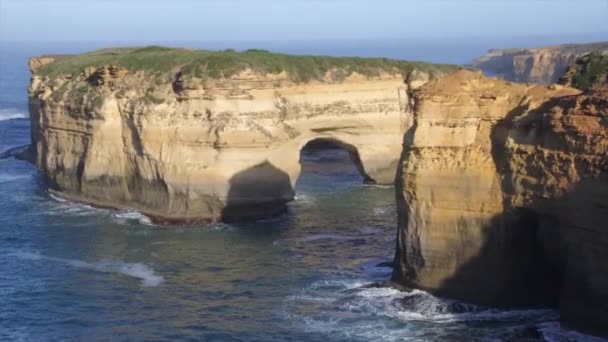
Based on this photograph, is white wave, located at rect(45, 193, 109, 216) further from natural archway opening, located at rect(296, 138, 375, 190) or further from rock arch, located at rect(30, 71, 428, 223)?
natural archway opening, located at rect(296, 138, 375, 190)

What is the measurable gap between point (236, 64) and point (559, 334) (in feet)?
79.7

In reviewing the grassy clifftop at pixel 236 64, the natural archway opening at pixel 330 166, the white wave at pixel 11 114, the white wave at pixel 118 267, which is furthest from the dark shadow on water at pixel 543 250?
the white wave at pixel 11 114

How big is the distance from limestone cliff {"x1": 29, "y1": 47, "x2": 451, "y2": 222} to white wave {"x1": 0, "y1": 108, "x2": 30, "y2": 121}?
128 ft

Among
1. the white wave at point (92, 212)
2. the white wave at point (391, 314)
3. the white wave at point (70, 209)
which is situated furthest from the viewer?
the white wave at point (70, 209)

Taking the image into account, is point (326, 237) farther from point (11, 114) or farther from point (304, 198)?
point (11, 114)

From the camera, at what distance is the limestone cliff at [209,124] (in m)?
42.8

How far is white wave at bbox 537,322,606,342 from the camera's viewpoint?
2431cm

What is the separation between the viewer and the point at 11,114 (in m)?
91.2

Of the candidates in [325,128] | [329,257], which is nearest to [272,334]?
[329,257]

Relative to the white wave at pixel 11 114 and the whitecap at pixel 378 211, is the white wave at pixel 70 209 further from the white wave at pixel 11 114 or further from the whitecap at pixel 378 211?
the white wave at pixel 11 114

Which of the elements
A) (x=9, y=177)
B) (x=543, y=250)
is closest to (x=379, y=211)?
(x=543, y=250)

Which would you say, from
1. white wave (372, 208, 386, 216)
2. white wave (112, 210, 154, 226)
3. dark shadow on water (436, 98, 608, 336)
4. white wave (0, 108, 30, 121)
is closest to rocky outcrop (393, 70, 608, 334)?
dark shadow on water (436, 98, 608, 336)

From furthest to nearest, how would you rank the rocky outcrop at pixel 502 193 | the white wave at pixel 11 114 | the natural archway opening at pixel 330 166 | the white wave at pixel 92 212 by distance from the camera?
the white wave at pixel 11 114, the natural archway opening at pixel 330 166, the white wave at pixel 92 212, the rocky outcrop at pixel 502 193

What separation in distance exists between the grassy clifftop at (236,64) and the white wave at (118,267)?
1225 cm
